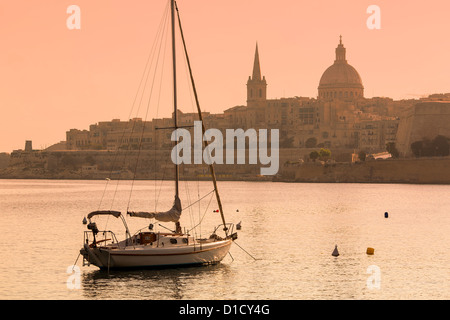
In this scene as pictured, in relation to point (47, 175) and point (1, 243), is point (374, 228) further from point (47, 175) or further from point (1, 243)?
point (47, 175)

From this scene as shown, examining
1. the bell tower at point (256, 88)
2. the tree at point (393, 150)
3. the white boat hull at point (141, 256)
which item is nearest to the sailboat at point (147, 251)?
the white boat hull at point (141, 256)

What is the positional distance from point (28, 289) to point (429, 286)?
1037 cm

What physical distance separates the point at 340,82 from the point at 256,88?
14.7 m

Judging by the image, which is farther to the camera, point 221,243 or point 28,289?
point 221,243

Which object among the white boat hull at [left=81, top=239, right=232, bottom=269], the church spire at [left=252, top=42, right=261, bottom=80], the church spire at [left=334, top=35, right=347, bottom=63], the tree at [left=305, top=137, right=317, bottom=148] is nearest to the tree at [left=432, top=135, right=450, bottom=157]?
the tree at [left=305, top=137, right=317, bottom=148]

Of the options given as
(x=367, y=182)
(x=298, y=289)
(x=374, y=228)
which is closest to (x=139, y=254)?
(x=298, y=289)

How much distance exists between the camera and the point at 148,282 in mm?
21734

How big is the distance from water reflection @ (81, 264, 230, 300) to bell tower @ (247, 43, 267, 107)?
396 feet

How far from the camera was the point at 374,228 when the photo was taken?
38969 millimetres

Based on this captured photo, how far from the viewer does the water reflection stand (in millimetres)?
20500

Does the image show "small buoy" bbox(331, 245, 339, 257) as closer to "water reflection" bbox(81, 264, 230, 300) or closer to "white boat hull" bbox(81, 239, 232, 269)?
"water reflection" bbox(81, 264, 230, 300)

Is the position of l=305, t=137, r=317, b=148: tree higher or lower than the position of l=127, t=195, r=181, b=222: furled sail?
higher

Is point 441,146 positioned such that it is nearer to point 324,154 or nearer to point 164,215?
point 324,154

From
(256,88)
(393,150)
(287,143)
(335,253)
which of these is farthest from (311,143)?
(335,253)
